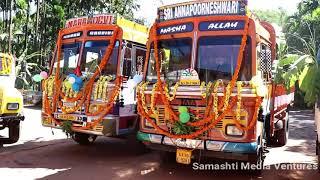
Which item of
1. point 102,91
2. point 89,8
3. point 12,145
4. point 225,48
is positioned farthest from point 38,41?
point 225,48

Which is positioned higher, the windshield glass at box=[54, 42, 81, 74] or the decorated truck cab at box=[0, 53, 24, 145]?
the windshield glass at box=[54, 42, 81, 74]

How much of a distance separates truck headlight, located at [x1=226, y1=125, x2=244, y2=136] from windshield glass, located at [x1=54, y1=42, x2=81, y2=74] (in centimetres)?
407

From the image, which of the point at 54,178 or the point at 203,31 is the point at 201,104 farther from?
the point at 54,178

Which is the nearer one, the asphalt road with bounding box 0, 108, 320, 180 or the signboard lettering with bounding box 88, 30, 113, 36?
the asphalt road with bounding box 0, 108, 320, 180

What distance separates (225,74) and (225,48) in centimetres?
45

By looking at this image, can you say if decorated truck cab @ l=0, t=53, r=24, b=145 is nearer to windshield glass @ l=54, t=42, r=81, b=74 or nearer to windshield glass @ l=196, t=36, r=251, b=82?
windshield glass @ l=54, t=42, r=81, b=74

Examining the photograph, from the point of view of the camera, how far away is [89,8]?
2930 cm

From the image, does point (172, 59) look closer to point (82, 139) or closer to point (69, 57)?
point (69, 57)

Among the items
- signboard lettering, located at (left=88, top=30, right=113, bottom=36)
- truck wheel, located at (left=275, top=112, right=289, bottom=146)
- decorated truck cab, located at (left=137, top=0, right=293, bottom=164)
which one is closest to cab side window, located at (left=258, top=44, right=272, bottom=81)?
decorated truck cab, located at (left=137, top=0, right=293, bottom=164)

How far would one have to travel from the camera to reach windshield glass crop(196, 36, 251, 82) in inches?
248

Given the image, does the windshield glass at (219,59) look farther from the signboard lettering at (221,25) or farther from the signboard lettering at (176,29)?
the signboard lettering at (176,29)

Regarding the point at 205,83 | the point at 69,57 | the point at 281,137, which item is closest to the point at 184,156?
the point at 205,83

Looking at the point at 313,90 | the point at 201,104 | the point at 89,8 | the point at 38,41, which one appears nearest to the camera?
the point at 313,90

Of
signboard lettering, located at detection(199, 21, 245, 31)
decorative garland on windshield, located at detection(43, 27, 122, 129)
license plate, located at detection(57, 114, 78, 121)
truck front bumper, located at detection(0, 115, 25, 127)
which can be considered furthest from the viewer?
truck front bumper, located at detection(0, 115, 25, 127)
